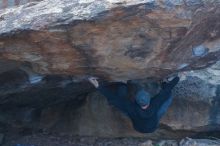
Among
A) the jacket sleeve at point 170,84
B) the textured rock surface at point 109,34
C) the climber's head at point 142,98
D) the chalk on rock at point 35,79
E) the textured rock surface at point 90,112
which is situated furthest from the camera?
the textured rock surface at point 90,112

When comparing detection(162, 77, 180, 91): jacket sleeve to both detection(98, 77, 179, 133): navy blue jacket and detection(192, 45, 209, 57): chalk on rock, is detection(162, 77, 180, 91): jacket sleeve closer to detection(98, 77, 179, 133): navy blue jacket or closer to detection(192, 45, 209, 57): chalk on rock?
detection(98, 77, 179, 133): navy blue jacket

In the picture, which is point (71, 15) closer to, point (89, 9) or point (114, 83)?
point (89, 9)

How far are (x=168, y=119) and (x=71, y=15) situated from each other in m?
2.43

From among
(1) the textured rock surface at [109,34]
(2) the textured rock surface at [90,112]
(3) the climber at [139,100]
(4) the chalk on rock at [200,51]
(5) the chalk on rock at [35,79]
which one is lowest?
(2) the textured rock surface at [90,112]

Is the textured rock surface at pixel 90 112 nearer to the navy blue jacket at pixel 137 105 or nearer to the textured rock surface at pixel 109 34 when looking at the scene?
the navy blue jacket at pixel 137 105

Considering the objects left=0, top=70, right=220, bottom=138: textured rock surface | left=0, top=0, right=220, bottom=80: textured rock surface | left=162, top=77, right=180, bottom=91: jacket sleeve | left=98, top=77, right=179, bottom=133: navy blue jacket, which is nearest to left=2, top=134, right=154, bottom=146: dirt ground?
left=0, top=70, right=220, bottom=138: textured rock surface

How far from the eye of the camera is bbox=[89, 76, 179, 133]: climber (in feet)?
17.5

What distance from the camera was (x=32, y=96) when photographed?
5.82m

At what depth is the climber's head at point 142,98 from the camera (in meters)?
5.30

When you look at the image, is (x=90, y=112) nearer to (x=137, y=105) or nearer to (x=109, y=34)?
(x=137, y=105)

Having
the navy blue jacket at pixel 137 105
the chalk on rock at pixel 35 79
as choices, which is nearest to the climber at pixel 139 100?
the navy blue jacket at pixel 137 105

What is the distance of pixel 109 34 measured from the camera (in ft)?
14.2

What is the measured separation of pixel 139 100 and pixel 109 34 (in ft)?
4.01

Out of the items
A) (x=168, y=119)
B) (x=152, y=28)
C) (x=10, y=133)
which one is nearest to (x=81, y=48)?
(x=152, y=28)
